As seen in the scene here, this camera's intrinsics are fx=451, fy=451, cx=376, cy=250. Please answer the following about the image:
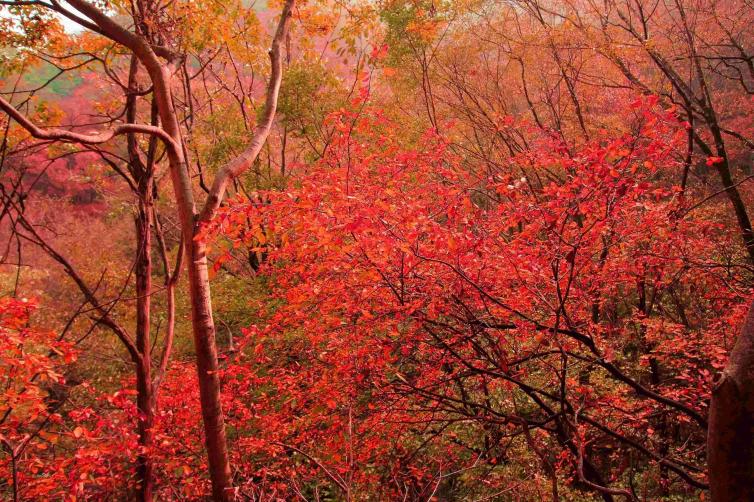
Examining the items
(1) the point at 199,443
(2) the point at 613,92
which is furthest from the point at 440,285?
(2) the point at 613,92

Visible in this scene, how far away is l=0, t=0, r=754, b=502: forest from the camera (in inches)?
144

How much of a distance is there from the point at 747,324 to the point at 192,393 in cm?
958

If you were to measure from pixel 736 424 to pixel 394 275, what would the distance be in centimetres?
305

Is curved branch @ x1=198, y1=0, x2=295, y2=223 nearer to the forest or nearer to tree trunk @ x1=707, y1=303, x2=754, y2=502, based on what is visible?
the forest

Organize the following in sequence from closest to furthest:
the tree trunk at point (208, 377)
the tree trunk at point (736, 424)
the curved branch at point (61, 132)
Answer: the tree trunk at point (736, 424)
the curved branch at point (61, 132)
the tree trunk at point (208, 377)

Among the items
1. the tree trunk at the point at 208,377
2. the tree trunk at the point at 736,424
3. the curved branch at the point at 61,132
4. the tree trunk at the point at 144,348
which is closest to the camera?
A: the tree trunk at the point at 736,424

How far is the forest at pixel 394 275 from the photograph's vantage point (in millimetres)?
3664

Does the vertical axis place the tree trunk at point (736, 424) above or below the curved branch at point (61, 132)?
below

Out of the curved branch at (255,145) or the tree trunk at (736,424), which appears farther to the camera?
the curved branch at (255,145)

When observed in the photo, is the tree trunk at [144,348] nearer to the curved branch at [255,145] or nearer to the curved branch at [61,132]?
the curved branch at [255,145]

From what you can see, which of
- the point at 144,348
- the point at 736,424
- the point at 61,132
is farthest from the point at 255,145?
the point at 736,424

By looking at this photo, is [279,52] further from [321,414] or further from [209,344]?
[321,414]

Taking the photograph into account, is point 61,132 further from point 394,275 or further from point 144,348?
point 144,348

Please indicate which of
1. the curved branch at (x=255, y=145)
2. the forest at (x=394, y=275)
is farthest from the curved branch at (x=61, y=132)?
the curved branch at (x=255, y=145)
